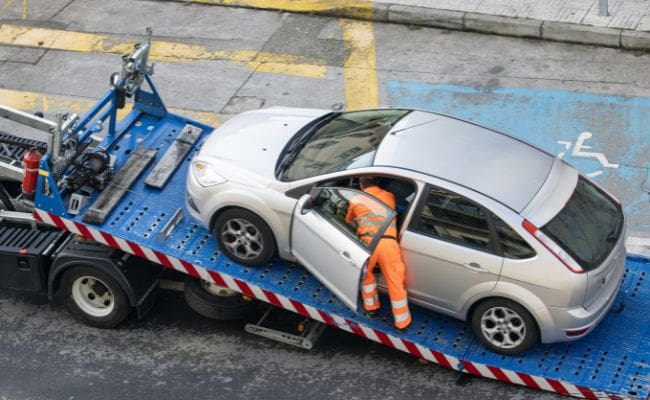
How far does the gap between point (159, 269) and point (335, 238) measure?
201cm

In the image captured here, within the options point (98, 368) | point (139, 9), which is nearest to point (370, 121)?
point (98, 368)

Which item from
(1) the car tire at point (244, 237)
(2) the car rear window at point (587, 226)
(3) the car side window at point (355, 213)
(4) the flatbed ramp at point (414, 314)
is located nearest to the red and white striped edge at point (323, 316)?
(4) the flatbed ramp at point (414, 314)

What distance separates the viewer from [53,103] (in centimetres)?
1338

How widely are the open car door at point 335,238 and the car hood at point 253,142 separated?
19.0 inches

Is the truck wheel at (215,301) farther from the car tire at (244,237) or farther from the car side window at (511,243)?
the car side window at (511,243)

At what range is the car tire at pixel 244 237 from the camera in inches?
359

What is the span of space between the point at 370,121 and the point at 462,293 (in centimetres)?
188

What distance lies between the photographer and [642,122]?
12289 mm

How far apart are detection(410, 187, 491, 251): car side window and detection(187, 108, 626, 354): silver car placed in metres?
0.01

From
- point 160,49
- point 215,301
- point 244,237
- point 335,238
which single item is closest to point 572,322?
point 335,238

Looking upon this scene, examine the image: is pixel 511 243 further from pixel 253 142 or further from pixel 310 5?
pixel 310 5

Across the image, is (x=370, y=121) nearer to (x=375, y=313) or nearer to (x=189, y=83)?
(x=375, y=313)

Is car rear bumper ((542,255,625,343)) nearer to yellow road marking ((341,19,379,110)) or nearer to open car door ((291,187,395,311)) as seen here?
open car door ((291,187,395,311))

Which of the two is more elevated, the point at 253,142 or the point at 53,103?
the point at 253,142
